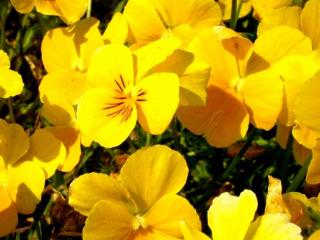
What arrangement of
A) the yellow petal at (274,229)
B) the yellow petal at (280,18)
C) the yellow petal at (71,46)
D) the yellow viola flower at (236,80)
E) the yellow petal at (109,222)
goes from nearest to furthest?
the yellow petal at (274,229)
the yellow petal at (109,222)
the yellow viola flower at (236,80)
the yellow petal at (280,18)
the yellow petal at (71,46)

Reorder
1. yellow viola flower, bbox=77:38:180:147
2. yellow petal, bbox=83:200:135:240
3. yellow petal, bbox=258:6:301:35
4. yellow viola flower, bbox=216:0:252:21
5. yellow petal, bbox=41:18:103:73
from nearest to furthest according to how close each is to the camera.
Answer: yellow petal, bbox=83:200:135:240 < yellow viola flower, bbox=77:38:180:147 < yellow petal, bbox=258:6:301:35 < yellow petal, bbox=41:18:103:73 < yellow viola flower, bbox=216:0:252:21

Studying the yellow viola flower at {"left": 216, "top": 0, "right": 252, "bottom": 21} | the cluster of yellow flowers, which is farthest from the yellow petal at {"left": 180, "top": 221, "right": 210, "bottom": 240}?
the yellow viola flower at {"left": 216, "top": 0, "right": 252, "bottom": 21}

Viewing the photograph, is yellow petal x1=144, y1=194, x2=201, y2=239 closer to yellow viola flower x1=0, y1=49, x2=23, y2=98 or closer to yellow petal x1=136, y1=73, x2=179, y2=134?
yellow petal x1=136, y1=73, x2=179, y2=134

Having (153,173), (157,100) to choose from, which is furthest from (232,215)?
(157,100)

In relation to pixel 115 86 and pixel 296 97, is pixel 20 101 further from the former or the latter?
pixel 296 97

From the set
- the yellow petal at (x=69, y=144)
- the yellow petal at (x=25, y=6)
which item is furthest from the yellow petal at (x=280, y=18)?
the yellow petal at (x=25, y=6)

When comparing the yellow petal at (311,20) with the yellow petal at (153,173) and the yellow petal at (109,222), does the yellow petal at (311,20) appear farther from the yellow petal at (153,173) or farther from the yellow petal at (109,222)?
the yellow petal at (109,222)

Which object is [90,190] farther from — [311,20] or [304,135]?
[311,20]
